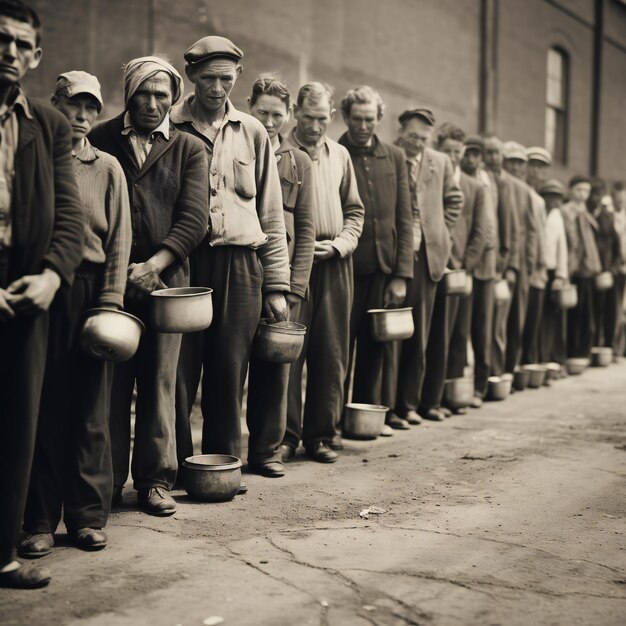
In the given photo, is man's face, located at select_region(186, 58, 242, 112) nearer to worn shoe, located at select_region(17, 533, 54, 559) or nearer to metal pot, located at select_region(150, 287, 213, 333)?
metal pot, located at select_region(150, 287, 213, 333)

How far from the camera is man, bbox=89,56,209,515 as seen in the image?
4.77m

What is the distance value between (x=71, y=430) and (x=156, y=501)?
0.77 meters

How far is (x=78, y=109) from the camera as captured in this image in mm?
4500

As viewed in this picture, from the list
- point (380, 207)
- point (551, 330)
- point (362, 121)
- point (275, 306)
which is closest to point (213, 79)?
point (275, 306)

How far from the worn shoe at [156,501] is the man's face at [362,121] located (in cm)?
294

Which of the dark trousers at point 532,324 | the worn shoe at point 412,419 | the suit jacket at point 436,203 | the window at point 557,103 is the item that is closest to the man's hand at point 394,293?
the suit jacket at point 436,203

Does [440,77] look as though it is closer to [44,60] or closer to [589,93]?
[589,93]

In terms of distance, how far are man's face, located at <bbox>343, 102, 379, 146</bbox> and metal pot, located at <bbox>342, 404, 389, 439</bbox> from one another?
180 cm

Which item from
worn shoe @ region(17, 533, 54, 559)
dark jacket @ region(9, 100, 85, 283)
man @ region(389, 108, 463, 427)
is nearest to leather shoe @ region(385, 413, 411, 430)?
man @ region(389, 108, 463, 427)

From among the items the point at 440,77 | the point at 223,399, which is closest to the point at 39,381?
the point at 223,399

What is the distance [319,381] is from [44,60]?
4.32 m

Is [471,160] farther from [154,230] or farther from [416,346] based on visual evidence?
[154,230]

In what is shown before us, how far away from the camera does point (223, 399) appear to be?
5.30m

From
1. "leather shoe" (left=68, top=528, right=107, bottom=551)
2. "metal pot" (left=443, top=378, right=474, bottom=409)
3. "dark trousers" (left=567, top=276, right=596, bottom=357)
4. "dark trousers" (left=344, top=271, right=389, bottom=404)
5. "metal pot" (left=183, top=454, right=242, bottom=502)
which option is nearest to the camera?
"leather shoe" (left=68, top=528, right=107, bottom=551)
